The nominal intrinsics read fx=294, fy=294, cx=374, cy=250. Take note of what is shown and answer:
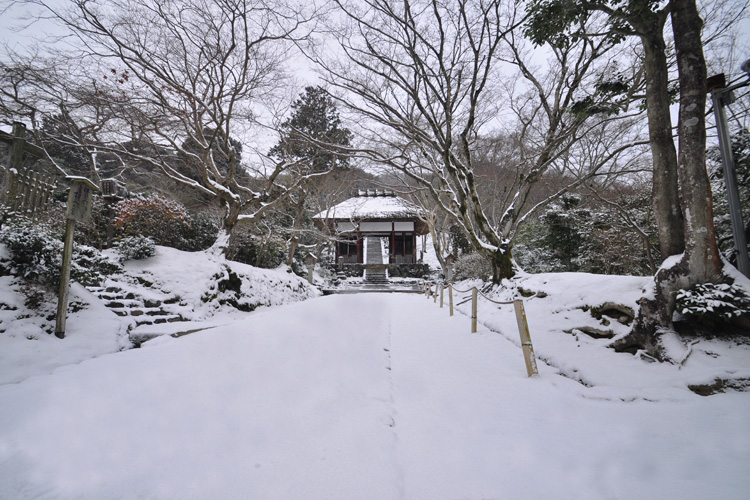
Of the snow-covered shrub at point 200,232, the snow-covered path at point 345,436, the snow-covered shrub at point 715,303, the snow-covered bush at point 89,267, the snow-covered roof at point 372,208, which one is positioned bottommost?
the snow-covered path at point 345,436

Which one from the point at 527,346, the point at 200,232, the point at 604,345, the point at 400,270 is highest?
the point at 200,232

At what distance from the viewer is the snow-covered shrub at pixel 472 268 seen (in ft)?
41.0

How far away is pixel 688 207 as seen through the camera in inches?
128

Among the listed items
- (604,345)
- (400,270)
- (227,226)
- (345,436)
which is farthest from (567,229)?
(400,270)

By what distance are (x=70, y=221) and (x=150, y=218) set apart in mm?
4534

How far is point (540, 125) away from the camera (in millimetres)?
10477

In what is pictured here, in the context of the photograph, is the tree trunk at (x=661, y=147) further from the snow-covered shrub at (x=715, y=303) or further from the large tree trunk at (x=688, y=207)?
the snow-covered shrub at (x=715, y=303)

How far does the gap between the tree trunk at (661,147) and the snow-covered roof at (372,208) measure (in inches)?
641

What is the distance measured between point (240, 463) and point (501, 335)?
182 inches

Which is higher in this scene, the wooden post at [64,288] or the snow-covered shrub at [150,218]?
the snow-covered shrub at [150,218]

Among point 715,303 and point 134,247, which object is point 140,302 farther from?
point 715,303

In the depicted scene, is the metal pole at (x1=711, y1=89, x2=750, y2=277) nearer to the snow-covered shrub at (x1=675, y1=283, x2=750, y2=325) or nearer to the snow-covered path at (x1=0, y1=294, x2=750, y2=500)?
the snow-covered shrub at (x1=675, y1=283, x2=750, y2=325)

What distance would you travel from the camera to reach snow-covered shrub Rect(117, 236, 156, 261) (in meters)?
6.53

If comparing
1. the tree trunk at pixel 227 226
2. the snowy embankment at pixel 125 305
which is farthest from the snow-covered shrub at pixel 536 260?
the tree trunk at pixel 227 226
